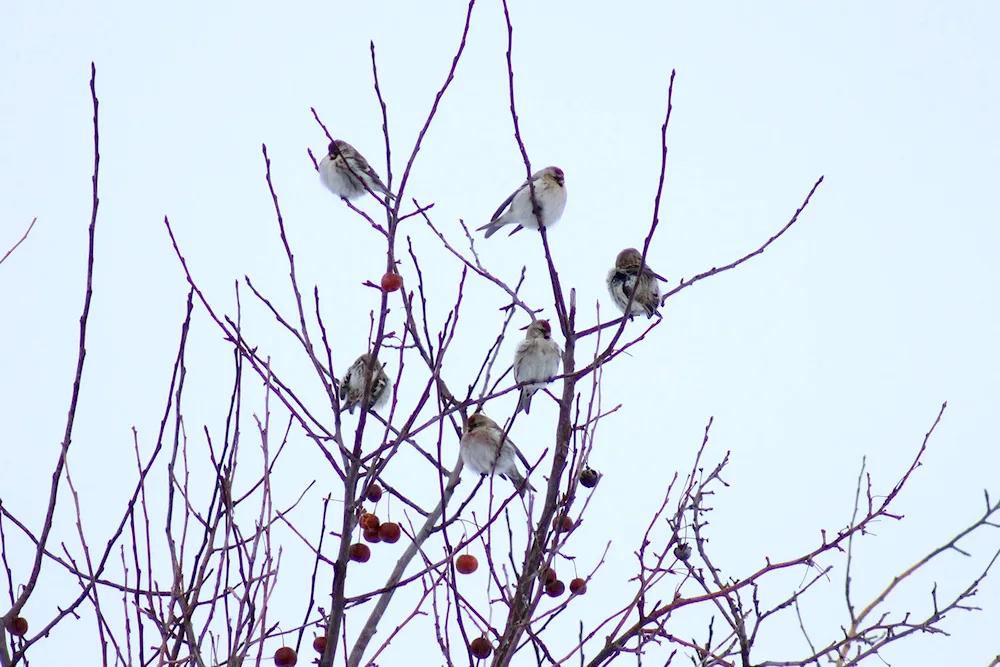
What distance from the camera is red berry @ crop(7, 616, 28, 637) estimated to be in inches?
110

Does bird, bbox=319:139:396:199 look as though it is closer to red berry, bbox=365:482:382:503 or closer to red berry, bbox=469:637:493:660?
red berry, bbox=365:482:382:503

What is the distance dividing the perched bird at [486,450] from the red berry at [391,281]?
1.41 meters

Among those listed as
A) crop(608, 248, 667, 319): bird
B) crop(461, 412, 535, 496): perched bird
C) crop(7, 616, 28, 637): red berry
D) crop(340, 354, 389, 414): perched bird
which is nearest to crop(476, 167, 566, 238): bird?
crop(608, 248, 667, 319): bird

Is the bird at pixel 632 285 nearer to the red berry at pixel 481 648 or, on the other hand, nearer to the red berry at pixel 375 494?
the red berry at pixel 375 494

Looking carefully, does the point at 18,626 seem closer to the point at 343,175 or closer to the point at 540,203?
the point at 343,175

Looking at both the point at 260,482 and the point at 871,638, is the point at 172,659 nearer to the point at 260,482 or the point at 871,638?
the point at 260,482

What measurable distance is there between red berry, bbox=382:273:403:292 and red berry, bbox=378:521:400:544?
1077 millimetres

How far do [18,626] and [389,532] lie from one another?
139 cm

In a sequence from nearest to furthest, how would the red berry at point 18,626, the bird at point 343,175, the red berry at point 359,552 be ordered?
the red berry at point 18,626 < the red berry at point 359,552 < the bird at point 343,175

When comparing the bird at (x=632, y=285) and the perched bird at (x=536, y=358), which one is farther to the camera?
Answer: the perched bird at (x=536, y=358)

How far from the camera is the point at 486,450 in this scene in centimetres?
581

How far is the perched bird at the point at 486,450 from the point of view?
5.09 m

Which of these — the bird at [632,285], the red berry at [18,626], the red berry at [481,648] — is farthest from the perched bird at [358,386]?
the red berry at [18,626]

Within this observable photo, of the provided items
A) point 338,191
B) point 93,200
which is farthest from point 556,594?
point 338,191
